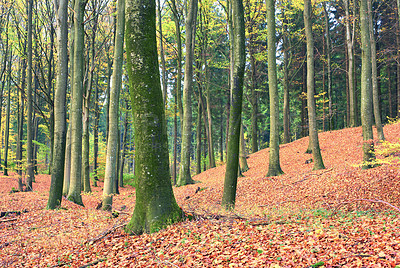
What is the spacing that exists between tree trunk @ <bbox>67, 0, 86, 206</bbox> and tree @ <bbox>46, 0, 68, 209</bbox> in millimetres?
915

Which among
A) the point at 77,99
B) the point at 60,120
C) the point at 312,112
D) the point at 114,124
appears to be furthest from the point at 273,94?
the point at 60,120

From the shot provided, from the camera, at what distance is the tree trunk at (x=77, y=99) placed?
33.5 ft

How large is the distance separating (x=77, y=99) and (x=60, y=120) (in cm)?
174

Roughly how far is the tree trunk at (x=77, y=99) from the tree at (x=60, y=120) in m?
0.92

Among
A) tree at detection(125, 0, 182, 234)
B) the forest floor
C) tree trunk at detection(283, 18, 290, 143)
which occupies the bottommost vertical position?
the forest floor

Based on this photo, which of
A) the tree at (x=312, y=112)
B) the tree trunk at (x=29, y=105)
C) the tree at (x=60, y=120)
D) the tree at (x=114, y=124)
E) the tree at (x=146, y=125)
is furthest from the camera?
the tree trunk at (x=29, y=105)

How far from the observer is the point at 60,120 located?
896 cm

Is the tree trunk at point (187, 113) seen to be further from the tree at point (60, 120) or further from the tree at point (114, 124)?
the tree at point (60, 120)

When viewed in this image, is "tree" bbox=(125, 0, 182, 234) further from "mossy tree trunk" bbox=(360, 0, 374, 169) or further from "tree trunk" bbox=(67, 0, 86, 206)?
"mossy tree trunk" bbox=(360, 0, 374, 169)

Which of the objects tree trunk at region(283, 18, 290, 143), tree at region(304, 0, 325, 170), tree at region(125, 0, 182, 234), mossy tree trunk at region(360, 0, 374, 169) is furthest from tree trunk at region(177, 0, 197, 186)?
tree trunk at region(283, 18, 290, 143)

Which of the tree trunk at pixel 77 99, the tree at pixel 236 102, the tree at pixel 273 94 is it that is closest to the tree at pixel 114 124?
the tree trunk at pixel 77 99

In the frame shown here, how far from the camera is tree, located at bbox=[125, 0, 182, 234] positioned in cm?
517

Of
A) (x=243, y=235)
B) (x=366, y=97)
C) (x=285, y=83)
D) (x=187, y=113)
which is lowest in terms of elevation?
(x=243, y=235)

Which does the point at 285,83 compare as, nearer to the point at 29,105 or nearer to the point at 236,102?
the point at 236,102
